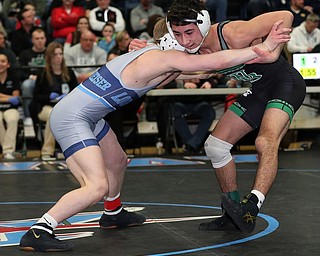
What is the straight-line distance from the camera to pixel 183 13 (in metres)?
4.85

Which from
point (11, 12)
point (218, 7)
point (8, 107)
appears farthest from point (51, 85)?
point (218, 7)

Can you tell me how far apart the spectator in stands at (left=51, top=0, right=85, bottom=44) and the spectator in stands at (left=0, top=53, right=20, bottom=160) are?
5.65 ft

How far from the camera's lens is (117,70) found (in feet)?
16.0

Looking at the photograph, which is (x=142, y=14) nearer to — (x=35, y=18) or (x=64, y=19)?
(x=64, y=19)

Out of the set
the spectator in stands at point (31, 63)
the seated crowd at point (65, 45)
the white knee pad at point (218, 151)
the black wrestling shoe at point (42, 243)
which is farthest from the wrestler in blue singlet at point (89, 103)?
the spectator in stands at point (31, 63)

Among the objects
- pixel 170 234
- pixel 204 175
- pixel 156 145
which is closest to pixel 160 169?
pixel 204 175

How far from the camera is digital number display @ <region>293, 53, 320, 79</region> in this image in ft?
35.2

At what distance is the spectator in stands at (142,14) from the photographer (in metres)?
12.1

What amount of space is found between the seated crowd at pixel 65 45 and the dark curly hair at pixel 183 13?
208 inches

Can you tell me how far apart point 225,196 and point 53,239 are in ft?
3.25

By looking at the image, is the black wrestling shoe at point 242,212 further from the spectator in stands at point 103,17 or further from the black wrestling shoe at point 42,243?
the spectator in stands at point 103,17

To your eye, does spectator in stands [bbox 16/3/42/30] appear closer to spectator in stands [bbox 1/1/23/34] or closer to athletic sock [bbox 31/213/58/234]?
spectator in stands [bbox 1/1/23/34]

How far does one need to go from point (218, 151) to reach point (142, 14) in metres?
7.03

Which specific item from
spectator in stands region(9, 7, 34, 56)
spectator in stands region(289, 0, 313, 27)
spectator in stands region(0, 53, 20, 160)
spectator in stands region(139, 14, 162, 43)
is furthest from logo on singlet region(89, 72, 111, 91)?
spectator in stands region(289, 0, 313, 27)
